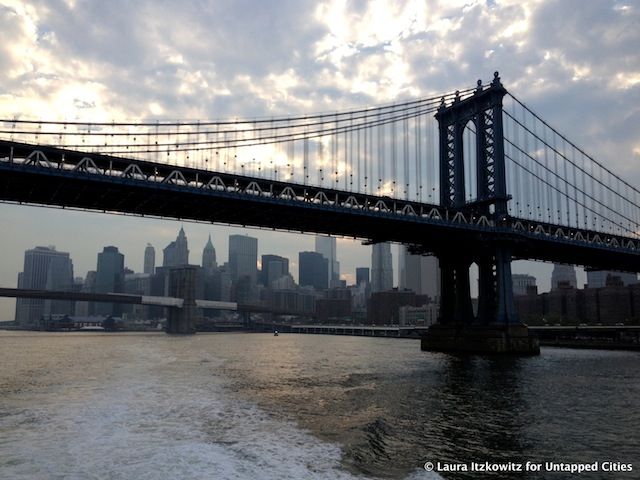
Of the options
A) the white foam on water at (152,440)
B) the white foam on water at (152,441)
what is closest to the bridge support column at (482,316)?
the white foam on water at (152,440)

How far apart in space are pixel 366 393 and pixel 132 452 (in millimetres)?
19875

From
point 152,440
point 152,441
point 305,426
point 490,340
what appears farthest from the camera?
point 490,340

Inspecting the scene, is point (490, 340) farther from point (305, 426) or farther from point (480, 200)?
point (305, 426)

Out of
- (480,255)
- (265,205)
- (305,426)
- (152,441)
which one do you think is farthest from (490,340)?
(152,441)

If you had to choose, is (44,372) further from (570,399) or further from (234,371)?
(570,399)

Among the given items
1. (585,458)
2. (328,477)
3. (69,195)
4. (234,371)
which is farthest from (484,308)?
(328,477)

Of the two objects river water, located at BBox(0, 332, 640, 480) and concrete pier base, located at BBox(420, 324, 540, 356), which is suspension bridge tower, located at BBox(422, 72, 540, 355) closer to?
concrete pier base, located at BBox(420, 324, 540, 356)

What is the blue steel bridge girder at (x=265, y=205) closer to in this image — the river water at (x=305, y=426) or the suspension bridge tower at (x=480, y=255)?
the suspension bridge tower at (x=480, y=255)

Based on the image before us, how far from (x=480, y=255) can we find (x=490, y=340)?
43.8ft

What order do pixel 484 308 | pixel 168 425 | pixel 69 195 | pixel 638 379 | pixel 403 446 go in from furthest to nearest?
pixel 484 308
pixel 69 195
pixel 638 379
pixel 168 425
pixel 403 446

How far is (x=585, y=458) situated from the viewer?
20.0 meters

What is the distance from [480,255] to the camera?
82.5m

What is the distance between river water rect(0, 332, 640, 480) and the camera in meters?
18.4

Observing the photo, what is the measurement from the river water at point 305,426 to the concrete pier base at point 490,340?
28.4m
